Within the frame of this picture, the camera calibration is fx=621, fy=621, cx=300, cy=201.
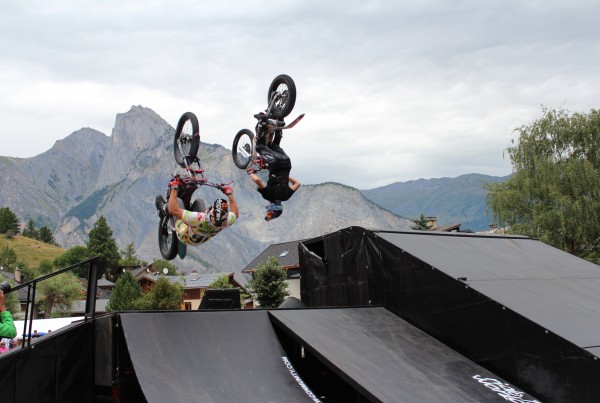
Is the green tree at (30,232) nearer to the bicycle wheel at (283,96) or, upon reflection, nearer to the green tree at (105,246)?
the green tree at (105,246)

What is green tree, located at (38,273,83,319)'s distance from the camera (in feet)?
201

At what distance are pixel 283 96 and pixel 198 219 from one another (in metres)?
2.45

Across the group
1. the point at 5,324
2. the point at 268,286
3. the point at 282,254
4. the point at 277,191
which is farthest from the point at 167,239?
the point at 282,254

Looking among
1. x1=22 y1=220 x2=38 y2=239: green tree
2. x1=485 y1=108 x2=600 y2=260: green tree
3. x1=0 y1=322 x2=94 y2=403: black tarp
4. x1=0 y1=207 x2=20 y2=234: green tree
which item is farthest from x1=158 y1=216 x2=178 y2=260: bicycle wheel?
x1=22 y1=220 x2=38 y2=239: green tree

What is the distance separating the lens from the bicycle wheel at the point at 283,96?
31.4 ft

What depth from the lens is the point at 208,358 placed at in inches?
241

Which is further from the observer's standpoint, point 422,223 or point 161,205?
point 422,223

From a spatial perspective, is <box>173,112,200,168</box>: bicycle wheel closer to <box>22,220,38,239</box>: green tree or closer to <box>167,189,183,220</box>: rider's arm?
<box>167,189,183,220</box>: rider's arm

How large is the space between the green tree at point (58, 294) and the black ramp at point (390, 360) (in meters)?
58.2

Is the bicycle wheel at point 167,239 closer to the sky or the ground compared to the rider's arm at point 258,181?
closer to the ground

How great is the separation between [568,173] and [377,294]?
2530cm

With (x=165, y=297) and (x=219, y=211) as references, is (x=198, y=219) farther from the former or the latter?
(x=165, y=297)

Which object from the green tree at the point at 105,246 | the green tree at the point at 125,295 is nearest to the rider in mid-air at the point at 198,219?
the green tree at the point at 125,295

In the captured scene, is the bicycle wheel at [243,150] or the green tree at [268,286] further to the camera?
the green tree at [268,286]
